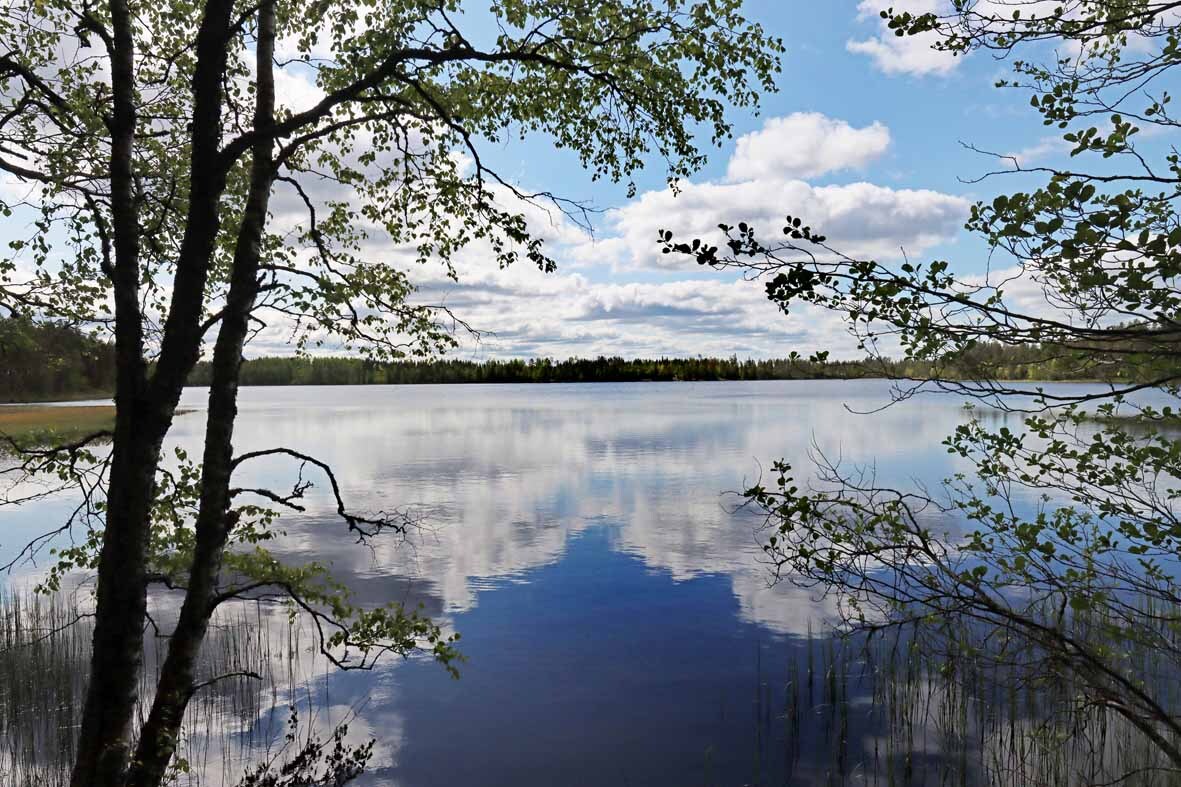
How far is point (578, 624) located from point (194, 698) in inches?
330

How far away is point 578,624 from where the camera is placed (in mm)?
17641

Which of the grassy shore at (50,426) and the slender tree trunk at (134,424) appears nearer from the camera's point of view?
the slender tree trunk at (134,424)

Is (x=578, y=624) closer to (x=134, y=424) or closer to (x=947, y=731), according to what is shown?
(x=947, y=731)

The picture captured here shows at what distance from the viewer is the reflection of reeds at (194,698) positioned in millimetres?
10875

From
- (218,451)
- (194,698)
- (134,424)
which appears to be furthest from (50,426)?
(134,424)

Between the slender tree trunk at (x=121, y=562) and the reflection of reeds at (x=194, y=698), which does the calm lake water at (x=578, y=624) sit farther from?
the slender tree trunk at (x=121, y=562)

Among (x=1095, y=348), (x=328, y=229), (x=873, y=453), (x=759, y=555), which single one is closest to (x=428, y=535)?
(x=759, y=555)

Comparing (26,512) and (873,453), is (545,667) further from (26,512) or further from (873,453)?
(873,453)

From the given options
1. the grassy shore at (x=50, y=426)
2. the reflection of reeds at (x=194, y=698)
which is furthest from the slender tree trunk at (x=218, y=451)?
the grassy shore at (x=50, y=426)

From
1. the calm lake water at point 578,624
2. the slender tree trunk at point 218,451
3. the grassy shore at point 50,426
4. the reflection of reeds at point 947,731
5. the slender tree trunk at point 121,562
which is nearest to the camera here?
the slender tree trunk at point 121,562

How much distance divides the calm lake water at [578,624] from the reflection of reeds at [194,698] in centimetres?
48

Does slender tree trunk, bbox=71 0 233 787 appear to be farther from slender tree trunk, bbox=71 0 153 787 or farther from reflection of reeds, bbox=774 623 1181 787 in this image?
reflection of reeds, bbox=774 623 1181 787

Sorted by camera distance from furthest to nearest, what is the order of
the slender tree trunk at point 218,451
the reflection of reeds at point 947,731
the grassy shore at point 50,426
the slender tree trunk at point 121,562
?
the reflection of reeds at point 947,731, the grassy shore at point 50,426, the slender tree trunk at point 218,451, the slender tree trunk at point 121,562

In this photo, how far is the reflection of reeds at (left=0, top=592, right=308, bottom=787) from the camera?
10.9 m
